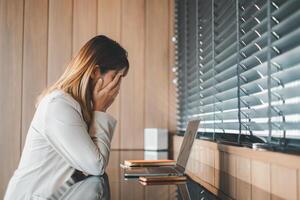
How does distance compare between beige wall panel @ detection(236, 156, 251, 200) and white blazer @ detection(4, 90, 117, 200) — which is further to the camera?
white blazer @ detection(4, 90, 117, 200)

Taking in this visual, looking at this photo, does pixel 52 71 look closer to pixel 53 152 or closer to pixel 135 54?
pixel 135 54

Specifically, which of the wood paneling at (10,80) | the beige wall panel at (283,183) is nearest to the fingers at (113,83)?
the beige wall panel at (283,183)

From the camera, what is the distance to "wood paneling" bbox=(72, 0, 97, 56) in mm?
3021

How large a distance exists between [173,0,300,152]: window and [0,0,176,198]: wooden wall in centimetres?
56

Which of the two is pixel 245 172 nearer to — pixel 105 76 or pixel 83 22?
pixel 105 76

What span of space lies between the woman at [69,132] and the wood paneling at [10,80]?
4.86 feet

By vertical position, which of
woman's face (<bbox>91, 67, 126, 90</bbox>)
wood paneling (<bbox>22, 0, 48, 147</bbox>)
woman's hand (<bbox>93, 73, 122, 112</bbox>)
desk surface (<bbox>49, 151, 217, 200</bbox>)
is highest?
wood paneling (<bbox>22, 0, 48, 147</bbox>)

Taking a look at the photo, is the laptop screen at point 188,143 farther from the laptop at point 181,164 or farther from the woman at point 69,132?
the woman at point 69,132

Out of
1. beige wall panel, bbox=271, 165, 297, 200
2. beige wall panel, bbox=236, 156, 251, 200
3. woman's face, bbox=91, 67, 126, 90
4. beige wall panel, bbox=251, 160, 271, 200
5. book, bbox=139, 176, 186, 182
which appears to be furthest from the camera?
woman's face, bbox=91, 67, 126, 90

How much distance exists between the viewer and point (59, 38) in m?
3.00

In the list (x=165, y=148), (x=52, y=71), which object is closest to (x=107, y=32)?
(x=52, y=71)

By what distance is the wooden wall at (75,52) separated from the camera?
116 inches

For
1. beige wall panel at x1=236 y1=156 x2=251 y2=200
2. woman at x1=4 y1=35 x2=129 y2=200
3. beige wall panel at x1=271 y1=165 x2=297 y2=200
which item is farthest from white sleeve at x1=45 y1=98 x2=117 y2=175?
beige wall panel at x1=271 y1=165 x2=297 y2=200

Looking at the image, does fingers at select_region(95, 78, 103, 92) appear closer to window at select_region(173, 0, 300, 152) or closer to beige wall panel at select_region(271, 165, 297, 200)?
window at select_region(173, 0, 300, 152)
